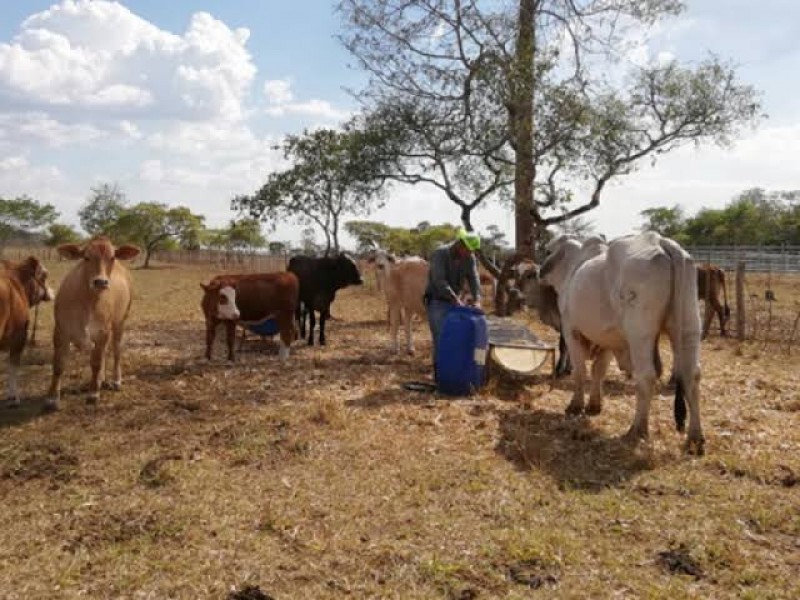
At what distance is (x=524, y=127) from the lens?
47.8 ft

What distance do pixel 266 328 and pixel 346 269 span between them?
8.45ft

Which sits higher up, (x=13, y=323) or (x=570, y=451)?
(x=13, y=323)

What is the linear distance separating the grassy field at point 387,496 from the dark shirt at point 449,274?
1.32 metres

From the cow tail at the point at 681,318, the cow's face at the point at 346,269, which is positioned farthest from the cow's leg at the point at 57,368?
the cow's face at the point at 346,269

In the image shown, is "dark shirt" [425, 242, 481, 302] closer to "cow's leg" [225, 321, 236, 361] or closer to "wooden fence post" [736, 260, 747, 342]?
"cow's leg" [225, 321, 236, 361]

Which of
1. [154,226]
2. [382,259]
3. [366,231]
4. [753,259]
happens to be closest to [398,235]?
[366,231]

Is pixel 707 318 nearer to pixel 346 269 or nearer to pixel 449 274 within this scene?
pixel 346 269

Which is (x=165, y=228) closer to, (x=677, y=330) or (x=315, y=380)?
(x=315, y=380)

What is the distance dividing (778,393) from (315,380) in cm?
601

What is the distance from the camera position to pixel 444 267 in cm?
876

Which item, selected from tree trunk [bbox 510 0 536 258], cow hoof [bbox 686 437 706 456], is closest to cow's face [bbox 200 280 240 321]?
cow hoof [bbox 686 437 706 456]

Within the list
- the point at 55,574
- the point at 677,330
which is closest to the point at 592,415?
the point at 677,330

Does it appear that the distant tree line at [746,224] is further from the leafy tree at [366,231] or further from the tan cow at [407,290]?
the tan cow at [407,290]

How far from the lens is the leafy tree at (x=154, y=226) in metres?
67.7
